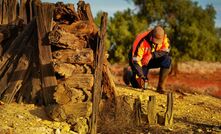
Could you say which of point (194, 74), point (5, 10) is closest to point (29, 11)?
point (5, 10)

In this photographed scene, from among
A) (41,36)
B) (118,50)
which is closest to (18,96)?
(41,36)

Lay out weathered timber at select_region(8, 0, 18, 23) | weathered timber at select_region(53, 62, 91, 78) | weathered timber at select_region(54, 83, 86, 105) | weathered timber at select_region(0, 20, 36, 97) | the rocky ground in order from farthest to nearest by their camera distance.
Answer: weathered timber at select_region(8, 0, 18, 23) < weathered timber at select_region(0, 20, 36, 97) < weathered timber at select_region(53, 62, 91, 78) < weathered timber at select_region(54, 83, 86, 105) < the rocky ground

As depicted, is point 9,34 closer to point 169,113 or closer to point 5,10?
point 5,10

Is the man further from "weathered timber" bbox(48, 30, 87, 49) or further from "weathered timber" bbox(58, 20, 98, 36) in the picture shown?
"weathered timber" bbox(48, 30, 87, 49)

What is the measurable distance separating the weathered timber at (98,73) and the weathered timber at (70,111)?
0.35 ft

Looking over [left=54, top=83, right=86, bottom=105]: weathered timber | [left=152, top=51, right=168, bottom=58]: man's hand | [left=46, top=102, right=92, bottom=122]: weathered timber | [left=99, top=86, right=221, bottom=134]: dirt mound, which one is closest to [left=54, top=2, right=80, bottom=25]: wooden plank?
[left=54, top=83, right=86, bottom=105]: weathered timber

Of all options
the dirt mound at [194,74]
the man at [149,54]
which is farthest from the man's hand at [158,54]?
the dirt mound at [194,74]

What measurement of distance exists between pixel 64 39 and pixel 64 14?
2.84 ft

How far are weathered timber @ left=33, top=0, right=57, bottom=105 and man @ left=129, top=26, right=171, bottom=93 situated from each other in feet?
10.2

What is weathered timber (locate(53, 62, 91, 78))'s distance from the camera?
842cm

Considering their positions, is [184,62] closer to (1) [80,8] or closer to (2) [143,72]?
(2) [143,72]

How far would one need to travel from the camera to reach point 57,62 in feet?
27.9

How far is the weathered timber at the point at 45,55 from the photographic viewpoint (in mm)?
8664

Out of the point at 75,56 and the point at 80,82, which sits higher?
the point at 75,56
